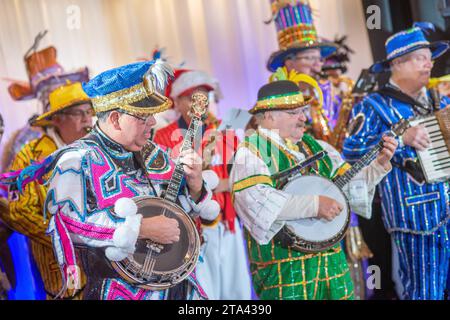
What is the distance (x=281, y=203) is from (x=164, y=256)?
901 millimetres

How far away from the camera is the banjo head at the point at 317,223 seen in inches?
138

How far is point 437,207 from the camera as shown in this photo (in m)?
4.09

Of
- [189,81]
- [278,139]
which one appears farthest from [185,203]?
[189,81]

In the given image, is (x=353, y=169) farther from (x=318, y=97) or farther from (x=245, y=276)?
(x=245, y=276)

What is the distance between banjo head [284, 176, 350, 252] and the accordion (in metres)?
0.78

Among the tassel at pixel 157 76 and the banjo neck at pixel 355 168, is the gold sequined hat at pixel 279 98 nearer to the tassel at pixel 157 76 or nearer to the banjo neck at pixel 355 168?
the banjo neck at pixel 355 168

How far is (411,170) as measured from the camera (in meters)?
4.13

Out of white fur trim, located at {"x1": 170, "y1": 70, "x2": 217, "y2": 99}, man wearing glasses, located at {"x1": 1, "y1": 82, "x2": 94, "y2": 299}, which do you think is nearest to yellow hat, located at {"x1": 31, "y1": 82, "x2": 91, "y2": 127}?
man wearing glasses, located at {"x1": 1, "y1": 82, "x2": 94, "y2": 299}

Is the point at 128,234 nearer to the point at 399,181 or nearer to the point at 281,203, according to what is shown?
the point at 281,203

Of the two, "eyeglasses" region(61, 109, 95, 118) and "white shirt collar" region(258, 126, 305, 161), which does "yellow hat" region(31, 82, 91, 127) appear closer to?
"eyeglasses" region(61, 109, 95, 118)

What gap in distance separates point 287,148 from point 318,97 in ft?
3.04

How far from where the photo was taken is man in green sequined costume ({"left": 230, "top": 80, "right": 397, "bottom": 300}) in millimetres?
3471
